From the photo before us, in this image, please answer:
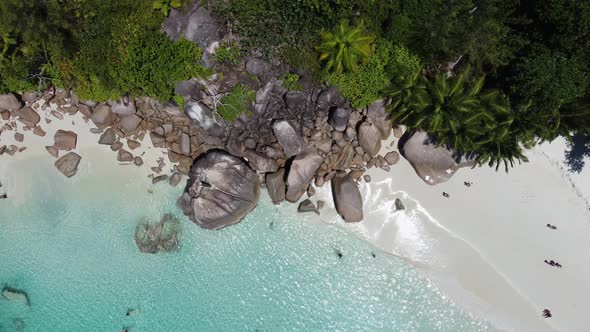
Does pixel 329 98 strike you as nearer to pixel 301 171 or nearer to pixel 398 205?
pixel 301 171

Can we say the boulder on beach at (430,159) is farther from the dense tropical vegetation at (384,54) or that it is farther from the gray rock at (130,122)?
the gray rock at (130,122)

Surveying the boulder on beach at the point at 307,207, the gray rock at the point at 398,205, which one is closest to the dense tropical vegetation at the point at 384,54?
the gray rock at the point at 398,205

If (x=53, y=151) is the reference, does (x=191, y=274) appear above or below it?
below

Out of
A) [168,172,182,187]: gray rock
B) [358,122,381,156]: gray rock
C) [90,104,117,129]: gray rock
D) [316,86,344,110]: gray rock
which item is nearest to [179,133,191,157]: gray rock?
[168,172,182,187]: gray rock

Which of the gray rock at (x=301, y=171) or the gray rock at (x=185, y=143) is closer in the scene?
the gray rock at (x=301, y=171)

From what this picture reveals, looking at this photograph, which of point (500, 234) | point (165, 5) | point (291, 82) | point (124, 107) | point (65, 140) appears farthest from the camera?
point (65, 140)

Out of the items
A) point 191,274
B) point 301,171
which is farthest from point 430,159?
point 191,274
